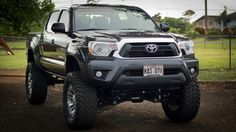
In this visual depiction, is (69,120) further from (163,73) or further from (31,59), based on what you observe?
(31,59)

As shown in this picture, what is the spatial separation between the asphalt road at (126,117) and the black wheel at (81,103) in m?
0.23

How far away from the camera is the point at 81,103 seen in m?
7.00

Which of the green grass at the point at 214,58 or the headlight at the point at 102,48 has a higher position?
the headlight at the point at 102,48

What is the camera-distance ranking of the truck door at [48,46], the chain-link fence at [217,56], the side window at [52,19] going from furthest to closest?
the chain-link fence at [217,56] < the side window at [52,19] < the truck door at [48,46]

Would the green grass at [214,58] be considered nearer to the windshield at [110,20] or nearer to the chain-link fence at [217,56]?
the chain-link fence at [217,56]

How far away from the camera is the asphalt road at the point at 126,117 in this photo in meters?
7.46

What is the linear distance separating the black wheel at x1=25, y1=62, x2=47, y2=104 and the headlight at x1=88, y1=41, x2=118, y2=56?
3661 millimetres

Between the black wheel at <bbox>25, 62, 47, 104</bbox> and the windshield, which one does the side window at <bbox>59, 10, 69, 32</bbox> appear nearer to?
the windshield

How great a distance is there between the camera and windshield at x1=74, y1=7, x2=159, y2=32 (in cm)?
808

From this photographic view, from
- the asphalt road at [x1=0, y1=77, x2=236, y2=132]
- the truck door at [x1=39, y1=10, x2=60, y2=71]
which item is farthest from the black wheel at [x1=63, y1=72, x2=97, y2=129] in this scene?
the truck door at [x1=39, y1=10, x2=60, y2=71]

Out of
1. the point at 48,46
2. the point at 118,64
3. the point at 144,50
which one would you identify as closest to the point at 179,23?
the point at 48,46

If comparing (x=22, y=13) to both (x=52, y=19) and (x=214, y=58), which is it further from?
(x=214, y=58)

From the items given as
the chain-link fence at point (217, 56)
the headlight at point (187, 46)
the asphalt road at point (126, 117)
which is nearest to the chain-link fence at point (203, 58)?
the chain-link fence at point (217, 56)

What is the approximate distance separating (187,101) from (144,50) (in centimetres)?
133
